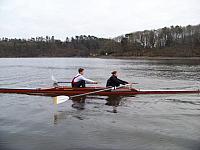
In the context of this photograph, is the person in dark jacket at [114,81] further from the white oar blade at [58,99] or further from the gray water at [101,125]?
the white oar blade at [58,99]

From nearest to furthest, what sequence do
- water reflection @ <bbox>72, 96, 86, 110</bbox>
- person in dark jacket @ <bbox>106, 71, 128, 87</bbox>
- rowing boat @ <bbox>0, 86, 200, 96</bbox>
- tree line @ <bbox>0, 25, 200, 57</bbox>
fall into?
water reflection @ <bbox>72, 96, 86, 110</bbox>
rowing boat @ <bbox>0, 86, 200, 96</bbox>
person in dark jacket @ <bbox>106, 71, 128, 87</bbox>
tree line @ <bbox>0, 25, 200, 57</bbox>

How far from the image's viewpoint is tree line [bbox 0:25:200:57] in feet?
412

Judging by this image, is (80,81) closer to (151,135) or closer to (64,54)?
(151,135)

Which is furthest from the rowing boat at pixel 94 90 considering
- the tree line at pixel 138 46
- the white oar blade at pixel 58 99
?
the tree line at pixel 138 46

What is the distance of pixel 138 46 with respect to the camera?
144m

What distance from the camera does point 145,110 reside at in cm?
1338

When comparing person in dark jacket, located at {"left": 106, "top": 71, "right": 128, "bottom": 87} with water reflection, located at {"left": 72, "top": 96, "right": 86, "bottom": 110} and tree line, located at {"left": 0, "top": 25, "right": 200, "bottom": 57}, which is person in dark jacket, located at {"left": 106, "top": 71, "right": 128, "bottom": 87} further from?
tree line, located at {"left": 0, "top": 25, "right": 200, "bottom": 57}

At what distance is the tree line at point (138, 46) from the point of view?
126 meters

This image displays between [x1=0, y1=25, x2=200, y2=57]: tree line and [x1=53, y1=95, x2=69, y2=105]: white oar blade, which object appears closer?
[x1=53, y1=95, x2=69, y2=105]: white oar blade

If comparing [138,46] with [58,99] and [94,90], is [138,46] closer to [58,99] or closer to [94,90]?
[94,90]

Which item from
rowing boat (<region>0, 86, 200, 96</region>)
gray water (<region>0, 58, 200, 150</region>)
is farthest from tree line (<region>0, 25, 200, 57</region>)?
gray water (<region>0, 58, 200, 150</region>)

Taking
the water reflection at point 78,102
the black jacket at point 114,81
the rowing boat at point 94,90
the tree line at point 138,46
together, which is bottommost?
the water reflection at point 78,102

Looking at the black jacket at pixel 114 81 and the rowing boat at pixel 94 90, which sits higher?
the black jacket at pixel 114 81

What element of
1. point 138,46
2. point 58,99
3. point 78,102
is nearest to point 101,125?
point 58,99
